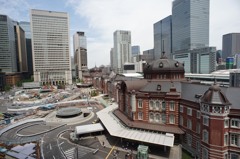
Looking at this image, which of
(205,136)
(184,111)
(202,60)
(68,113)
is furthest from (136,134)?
(202,60)

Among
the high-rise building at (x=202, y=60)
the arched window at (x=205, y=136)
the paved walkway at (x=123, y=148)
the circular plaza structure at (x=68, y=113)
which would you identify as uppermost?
the high-rise building at (x=202, y=60)

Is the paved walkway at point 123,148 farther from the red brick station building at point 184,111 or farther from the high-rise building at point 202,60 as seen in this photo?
the high-rise building at point 202,60

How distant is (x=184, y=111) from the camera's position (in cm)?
4075

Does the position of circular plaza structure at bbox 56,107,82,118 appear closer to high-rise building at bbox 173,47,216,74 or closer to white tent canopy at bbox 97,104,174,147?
white tent canopy at bbox 97,104,174,147

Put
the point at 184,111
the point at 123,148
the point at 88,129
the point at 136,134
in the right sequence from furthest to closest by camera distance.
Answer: the point at 88,129 < the point at 123,148 < the point at 184,111 < the point at 136,134

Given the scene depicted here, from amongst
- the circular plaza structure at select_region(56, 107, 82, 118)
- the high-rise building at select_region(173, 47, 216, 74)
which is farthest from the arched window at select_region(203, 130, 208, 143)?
the high-rise building at select_region(173, 47, 216, 74)

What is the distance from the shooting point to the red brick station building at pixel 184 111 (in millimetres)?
30859

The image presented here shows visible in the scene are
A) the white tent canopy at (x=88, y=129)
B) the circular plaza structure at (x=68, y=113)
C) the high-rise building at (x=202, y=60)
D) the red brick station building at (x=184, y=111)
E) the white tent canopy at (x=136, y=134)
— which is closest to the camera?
the red brick station building at (x=184, y=111)

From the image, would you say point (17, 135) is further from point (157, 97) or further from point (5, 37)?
point (5, 37)

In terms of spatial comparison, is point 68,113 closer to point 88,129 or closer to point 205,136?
point 88,129

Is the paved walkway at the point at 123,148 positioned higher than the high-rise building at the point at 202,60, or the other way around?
the high-rise building at the point at 202,60

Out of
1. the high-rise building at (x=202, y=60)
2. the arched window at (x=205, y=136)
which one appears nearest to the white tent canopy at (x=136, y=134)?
the arched window at (x=205, y=136)

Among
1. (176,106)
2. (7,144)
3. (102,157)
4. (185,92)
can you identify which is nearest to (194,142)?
(176,106)

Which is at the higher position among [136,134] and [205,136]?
[205,136]
